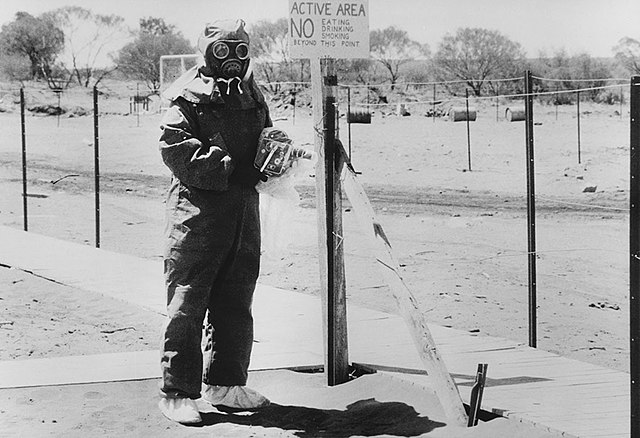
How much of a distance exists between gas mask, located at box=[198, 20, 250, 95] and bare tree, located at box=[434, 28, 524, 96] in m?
29.7

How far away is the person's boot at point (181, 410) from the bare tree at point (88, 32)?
67.7 feet

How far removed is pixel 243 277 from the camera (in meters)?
5.27

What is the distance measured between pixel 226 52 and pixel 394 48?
1309 inches

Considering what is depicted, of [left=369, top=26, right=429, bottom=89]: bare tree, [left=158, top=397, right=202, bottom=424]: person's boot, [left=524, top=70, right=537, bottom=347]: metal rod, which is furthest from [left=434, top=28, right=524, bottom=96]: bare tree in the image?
[left=158, top=397, right=202, bottom=424]: person's boot

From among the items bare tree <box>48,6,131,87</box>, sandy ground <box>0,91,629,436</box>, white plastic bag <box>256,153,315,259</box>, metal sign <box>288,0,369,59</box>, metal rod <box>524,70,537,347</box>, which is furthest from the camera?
bare tree <box>48,6,131,87</box>

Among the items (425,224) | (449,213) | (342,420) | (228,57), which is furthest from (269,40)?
(342,420)

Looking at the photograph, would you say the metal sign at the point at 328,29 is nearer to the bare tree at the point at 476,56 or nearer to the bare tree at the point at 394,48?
the bare tree at the point at 476,56

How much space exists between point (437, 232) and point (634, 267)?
30.4 ft

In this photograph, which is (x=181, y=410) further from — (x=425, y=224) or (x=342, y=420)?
(x=425, y=224)

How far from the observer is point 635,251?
4.21 meters

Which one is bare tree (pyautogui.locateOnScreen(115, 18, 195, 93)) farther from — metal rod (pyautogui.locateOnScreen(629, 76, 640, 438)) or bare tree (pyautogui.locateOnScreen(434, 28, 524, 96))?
metal rod (pyautogui.locateOnScreen(629, 76, 640, 438))

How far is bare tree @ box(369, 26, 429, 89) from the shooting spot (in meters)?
37.1

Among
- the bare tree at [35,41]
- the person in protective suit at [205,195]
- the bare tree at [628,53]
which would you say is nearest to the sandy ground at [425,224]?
the person in protective suit at [205,195]

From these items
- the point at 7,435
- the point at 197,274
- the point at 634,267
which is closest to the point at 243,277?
the point at 197,274
